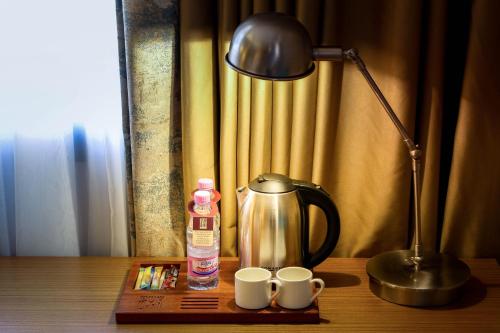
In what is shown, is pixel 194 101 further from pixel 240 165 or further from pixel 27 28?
pixel 27 28

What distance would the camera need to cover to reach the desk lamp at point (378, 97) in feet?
3.86

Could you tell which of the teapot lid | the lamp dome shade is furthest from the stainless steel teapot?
the lamp dome shade

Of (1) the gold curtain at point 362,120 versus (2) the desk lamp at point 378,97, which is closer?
(2) the desk lamp at point 378,97

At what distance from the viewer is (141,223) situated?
1589 millimetres

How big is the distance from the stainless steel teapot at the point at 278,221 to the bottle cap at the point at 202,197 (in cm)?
8

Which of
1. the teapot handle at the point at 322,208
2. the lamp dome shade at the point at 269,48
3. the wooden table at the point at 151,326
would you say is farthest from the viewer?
the teapot handle at the point at 322,208

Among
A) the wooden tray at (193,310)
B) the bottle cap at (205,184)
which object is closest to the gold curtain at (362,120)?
the bottle cap at (205,184)

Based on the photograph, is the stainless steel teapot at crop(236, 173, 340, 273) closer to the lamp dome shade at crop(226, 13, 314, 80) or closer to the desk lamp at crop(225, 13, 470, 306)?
the desk lamp at crop(225, 13, 470, 306)

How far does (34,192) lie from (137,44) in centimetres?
44

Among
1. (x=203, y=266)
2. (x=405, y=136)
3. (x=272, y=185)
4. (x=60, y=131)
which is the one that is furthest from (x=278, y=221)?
(x=60, y=131)

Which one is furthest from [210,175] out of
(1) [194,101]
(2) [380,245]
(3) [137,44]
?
(2) [380,245]

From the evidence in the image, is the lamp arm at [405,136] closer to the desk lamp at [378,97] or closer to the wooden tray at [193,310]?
the desk lamp at [378,97]

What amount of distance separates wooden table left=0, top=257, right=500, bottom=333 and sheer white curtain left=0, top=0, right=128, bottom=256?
75 millimetres

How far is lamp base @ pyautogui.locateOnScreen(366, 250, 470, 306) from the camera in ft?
4.42
